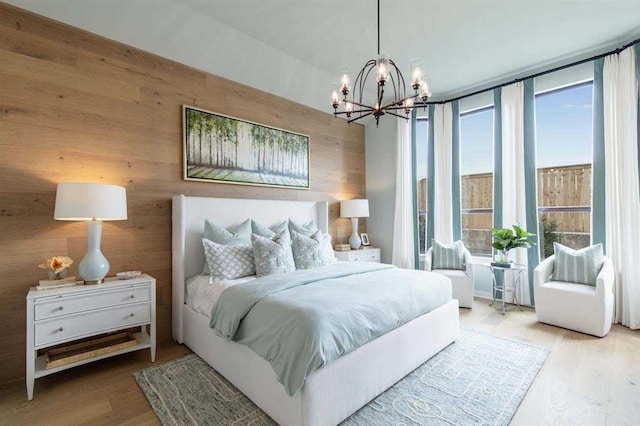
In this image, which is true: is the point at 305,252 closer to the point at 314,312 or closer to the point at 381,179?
the point at 314,312

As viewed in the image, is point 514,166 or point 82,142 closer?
point 82,142

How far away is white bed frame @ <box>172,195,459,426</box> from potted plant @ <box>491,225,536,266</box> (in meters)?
1.48

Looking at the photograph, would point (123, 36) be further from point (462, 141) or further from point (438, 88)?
point (462, 141)

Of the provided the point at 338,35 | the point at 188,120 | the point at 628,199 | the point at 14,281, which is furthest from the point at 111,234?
the point at 628,199

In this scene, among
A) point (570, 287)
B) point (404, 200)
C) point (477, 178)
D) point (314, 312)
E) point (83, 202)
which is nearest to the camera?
point (314, 312)

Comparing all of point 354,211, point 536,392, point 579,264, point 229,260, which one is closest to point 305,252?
point 229,260

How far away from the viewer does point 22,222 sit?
2.30 metres

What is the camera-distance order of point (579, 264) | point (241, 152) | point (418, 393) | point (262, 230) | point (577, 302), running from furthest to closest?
point (241, 152), point (262, 230), point (579, 264), point (577, 302), point (418, 393)

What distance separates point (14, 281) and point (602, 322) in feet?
16.8

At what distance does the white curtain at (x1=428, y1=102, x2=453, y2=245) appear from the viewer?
15.1 feet

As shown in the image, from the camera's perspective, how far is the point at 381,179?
518cm

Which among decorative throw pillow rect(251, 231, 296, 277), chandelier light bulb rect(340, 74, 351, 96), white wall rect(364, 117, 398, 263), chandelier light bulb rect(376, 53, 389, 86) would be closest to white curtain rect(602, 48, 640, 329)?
white wall rect(364, 117, 398, 263)

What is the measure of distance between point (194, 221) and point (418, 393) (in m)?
2.51

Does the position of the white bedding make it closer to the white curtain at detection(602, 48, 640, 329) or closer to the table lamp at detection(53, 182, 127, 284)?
the table lamp at detection(53, 182, 127, 284)
